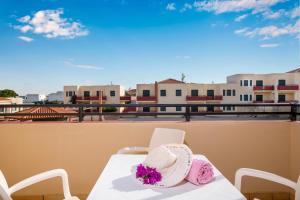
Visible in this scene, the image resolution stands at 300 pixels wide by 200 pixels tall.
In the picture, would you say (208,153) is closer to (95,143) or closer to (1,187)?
(95,143)

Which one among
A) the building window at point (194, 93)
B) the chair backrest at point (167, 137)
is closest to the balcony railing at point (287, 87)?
the building window at point (194, 93)

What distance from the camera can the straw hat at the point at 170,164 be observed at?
138cm

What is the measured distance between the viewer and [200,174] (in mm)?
1384

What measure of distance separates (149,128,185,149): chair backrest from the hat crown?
0.81m

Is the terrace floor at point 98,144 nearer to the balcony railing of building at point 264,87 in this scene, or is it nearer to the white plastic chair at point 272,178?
the white plastic chair at point 272,178

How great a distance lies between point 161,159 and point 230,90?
3034cm

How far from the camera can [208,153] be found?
305 cm

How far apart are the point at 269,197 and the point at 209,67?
30.4 m

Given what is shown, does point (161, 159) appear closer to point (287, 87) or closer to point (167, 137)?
point (167, 137)

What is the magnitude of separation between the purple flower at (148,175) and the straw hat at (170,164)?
27mm

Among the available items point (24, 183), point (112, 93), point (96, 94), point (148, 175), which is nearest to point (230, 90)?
point (112, 93)

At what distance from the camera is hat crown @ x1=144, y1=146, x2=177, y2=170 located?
1.49 m

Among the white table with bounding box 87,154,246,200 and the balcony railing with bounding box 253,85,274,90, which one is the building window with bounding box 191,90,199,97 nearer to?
the balcony railing with bounding box 253,85,274,90

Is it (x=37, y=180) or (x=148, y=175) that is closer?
(x=148, y=175)
